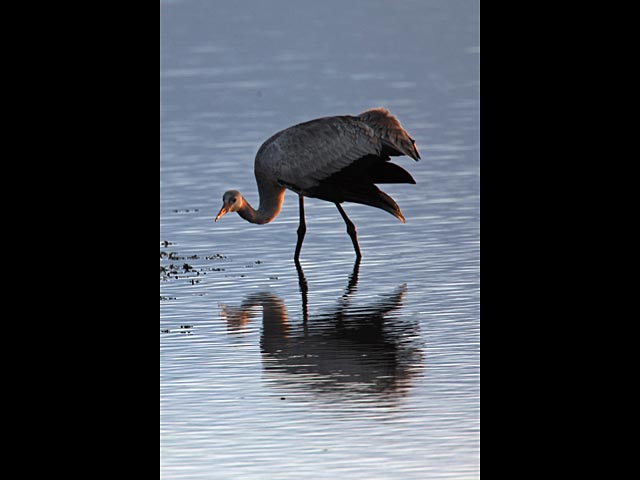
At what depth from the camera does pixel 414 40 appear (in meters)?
29.2

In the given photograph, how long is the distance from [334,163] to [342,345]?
433cm

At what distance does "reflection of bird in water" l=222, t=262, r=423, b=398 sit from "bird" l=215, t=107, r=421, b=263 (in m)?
2.12

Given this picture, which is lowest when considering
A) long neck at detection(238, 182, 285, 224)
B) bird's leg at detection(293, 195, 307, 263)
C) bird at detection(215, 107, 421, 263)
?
bird's leg at detection(293, 195, 307, 263)

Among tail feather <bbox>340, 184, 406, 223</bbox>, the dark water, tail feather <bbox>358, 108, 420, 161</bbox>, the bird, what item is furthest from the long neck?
tail feather <bbox>358, 108, 420, 161</bbox>

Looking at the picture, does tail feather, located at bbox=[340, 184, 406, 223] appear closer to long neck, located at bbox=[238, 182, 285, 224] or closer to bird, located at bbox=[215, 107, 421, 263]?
bird, located at bbox=[215, 107, 421, 263]

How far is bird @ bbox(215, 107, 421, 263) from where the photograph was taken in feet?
48.3

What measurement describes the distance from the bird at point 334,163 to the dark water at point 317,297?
0.37m

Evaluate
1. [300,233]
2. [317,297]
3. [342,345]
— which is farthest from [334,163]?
[342,345]

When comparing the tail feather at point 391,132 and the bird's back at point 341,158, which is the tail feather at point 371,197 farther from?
the tail feather at point 391,132

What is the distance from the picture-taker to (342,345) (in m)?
10.8
